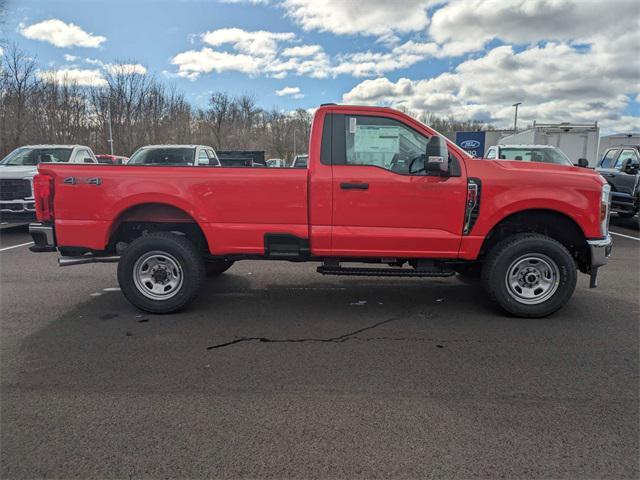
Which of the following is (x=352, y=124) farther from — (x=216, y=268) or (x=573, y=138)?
(x=573, y=138)

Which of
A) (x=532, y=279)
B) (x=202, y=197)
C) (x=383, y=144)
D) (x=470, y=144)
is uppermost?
(x=470, y=144)

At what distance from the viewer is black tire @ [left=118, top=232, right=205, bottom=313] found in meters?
4.92

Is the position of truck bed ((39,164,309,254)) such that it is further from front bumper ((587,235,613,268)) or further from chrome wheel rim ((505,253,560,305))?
front bumper ((587,235,613,268))

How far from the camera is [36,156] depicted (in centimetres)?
1190

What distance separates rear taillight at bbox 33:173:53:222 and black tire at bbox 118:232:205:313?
94cm

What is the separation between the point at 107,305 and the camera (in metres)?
5.34

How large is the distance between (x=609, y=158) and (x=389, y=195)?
1276cm

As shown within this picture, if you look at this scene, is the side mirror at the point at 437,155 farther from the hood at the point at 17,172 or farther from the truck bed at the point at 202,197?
Answer: the hood at the point at 17,172

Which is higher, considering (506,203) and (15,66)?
(15,66)

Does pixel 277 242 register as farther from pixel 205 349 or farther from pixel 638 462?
pixel 638 462

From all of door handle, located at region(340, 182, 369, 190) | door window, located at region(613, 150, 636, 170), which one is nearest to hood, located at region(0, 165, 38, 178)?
door handle, located at region(340, 182, 369, 190)

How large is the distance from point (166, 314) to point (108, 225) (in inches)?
46.3

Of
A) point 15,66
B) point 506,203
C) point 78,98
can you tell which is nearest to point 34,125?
point 15,66

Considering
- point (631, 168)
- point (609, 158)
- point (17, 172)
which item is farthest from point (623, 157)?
point (17, 172)
